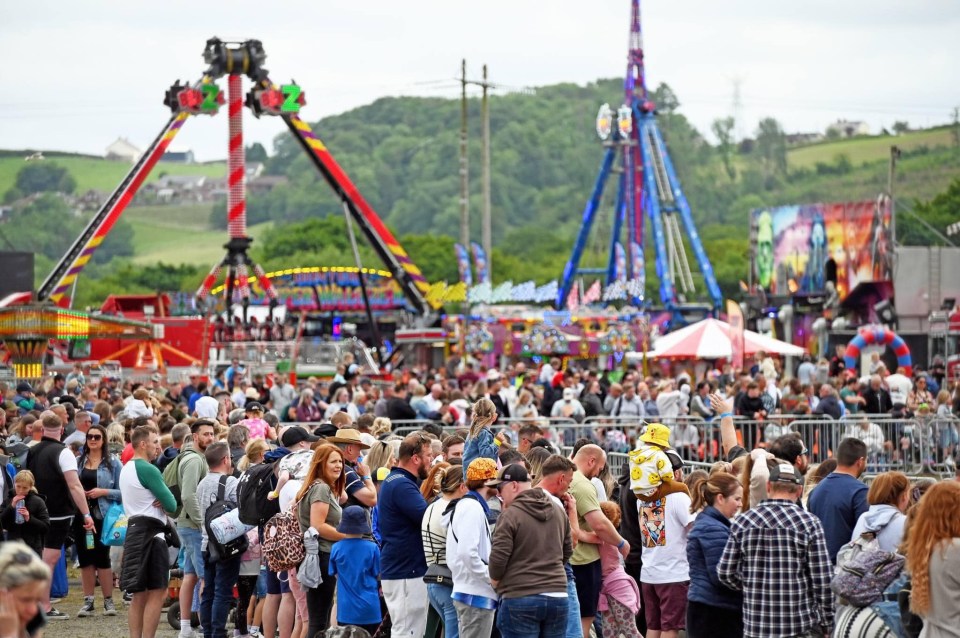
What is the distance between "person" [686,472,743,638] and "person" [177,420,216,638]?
13.8 ft

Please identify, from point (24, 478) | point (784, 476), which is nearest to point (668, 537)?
point (784, 476)

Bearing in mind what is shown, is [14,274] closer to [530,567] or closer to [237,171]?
[237,171]

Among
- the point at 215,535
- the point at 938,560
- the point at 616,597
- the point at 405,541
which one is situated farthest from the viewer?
the point at 215,535

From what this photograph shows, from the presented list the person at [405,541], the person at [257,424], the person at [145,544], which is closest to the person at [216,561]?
the person at [145,544]

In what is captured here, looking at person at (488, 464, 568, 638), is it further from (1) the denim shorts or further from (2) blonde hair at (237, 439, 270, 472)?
(1) the denim shorts

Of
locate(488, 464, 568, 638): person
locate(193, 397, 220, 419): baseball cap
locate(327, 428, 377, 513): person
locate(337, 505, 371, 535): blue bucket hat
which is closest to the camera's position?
locate(488, 464, 568, 638): person

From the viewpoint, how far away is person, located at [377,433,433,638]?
9438 mm

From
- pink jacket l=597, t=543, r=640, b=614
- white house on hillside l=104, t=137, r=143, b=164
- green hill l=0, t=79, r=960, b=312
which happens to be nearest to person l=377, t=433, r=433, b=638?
pink jacket l=597, t=543, r=640, b=614

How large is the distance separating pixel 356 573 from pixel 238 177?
1435 inches

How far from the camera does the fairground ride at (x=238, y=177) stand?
4541 cm

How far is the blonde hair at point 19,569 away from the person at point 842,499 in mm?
4524

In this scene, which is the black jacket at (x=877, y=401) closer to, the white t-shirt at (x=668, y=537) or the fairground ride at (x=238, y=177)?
the white t-shirt at (x=668, y=537)

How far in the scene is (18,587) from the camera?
18.8 ft

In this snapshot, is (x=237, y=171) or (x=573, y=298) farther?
(x=573, y=298)
